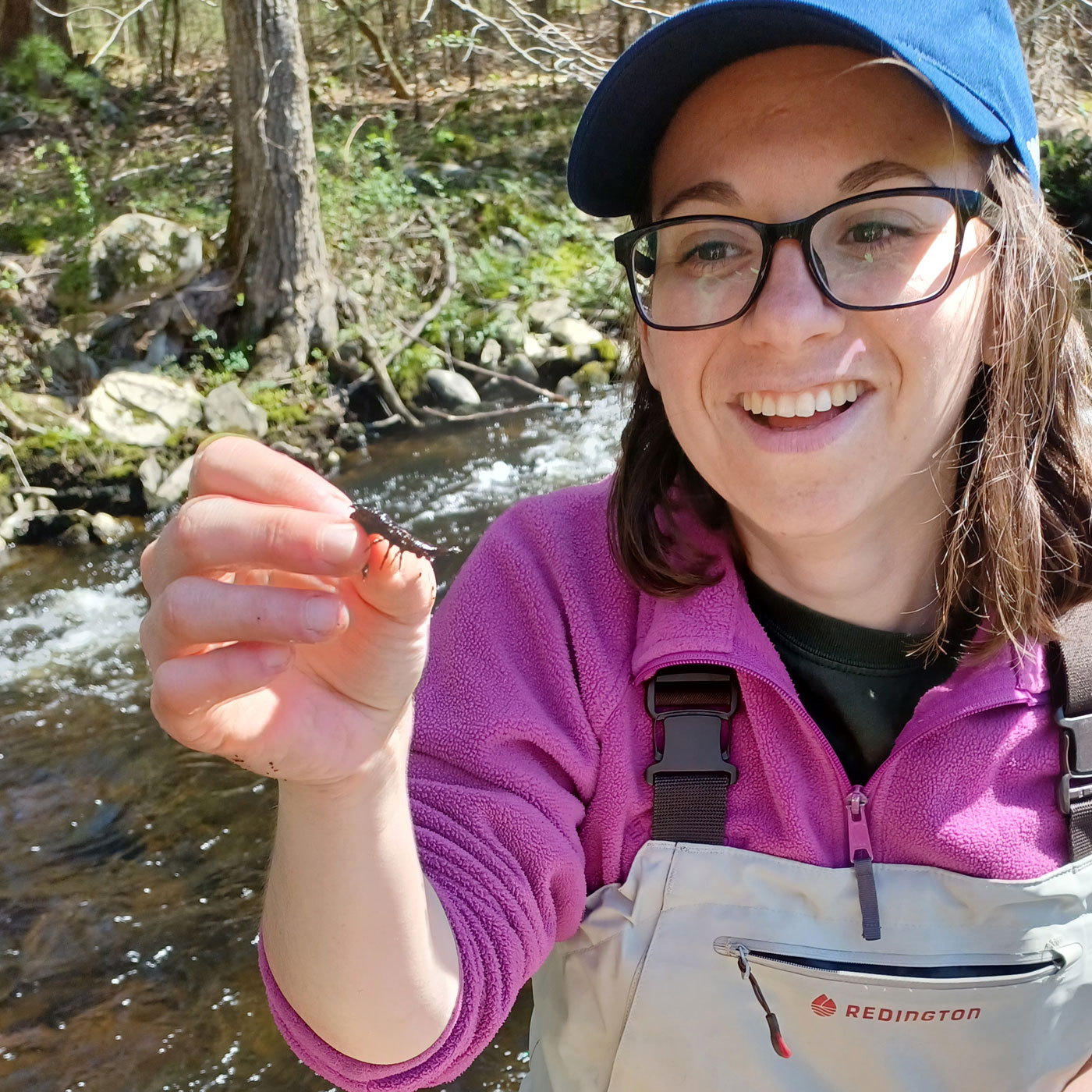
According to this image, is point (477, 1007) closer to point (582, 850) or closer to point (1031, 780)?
point (582, 850)

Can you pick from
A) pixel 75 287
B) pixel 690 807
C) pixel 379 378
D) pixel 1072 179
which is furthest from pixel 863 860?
pixel 1072 179

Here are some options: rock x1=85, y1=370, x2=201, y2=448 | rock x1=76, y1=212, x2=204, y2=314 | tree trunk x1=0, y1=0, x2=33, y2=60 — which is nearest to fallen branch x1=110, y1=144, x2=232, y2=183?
rock x1=76, y1=212, x2=204, y2=314

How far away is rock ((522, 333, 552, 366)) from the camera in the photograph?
984cm

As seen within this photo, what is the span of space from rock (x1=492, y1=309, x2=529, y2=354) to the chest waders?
8587mm

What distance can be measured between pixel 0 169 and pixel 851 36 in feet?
42.3

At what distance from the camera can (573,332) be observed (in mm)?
10102

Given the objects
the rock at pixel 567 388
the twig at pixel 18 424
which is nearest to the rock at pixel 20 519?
the twig at pixel 18 424

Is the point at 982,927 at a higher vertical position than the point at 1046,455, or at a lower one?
lower

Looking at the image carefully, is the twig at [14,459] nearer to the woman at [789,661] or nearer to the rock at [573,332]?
the rock at [573,332]

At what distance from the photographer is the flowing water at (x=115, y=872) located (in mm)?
3199

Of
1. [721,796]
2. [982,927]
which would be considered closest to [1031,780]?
[982,927]

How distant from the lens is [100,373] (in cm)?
855

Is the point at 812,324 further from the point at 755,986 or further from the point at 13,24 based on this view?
the point at 13,24

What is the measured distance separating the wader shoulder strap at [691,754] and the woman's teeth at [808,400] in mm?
427
